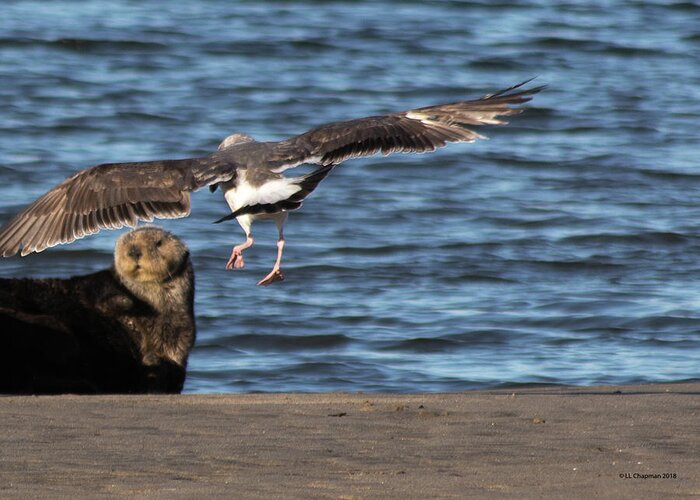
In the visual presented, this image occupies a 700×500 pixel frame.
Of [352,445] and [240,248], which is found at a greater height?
[240,248]

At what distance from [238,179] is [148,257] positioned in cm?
134

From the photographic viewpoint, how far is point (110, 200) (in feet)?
24.0

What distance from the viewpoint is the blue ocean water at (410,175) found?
9633 mm

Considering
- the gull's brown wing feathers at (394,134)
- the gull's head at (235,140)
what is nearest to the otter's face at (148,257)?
the gull's head at (235,140)

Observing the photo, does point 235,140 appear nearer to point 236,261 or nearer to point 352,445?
point 236,261

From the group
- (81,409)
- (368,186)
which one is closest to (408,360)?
(81,409)

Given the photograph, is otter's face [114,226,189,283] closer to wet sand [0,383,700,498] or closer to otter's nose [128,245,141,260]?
otter's nose [128,245,141,260]

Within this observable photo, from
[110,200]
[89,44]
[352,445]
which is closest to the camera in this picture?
[352,445]

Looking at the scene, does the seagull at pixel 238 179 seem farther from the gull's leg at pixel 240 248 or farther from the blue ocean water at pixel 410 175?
the blue ocean water at pixel 410 175

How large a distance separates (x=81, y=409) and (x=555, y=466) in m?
2.12

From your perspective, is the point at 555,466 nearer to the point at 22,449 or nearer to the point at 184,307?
the point at 22,449

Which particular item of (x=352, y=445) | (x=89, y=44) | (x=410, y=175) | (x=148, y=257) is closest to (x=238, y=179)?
(x=148, y=257)

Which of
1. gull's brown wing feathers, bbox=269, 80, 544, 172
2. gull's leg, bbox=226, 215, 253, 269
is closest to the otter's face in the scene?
gull's leg, bbox=226, 215, 253, 269

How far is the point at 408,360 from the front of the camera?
9289 millimetres
